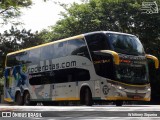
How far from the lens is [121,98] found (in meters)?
16.7

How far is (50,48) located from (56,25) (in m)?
14.9

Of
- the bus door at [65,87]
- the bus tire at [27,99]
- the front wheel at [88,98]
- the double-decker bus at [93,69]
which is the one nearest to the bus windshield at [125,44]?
the double-decker bus at [93,69]

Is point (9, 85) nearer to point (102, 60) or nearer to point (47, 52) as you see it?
point (47, 52)

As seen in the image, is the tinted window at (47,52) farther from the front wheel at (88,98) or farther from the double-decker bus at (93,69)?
the front wheel at (88,98)

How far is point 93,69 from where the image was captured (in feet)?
56.2

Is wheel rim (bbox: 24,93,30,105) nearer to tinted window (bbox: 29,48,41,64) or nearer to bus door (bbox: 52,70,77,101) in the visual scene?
tinted window (bbox: 29,48,41,64)

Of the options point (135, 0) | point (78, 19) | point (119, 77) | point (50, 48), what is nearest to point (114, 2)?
point (135, 0)

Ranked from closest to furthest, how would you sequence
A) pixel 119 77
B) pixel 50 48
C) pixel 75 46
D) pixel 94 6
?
pixel 119 77 < pixel 75 46 < pixel 50 48 < pixel 94 6

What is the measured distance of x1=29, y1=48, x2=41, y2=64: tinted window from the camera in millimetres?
21391

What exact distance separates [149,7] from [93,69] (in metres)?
15.0

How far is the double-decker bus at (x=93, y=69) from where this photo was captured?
54.5ft

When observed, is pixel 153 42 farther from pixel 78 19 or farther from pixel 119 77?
pixel 119 77

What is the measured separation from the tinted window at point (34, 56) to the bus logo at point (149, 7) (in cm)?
1177

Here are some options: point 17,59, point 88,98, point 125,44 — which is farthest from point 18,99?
point 125,44
